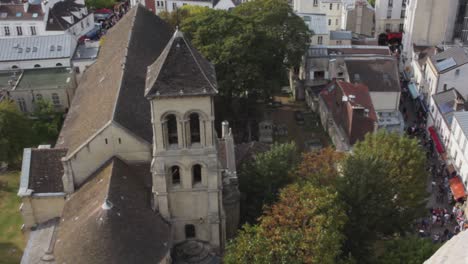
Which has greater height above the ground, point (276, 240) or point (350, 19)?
point (350, 19)

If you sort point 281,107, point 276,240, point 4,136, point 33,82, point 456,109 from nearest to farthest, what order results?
point 276,240, point 4,136, point 456,109, point 33,82, point 281,107

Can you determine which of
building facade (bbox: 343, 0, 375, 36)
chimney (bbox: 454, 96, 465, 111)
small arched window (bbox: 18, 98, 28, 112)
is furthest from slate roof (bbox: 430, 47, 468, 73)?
small arched window (bbox: 18, 98, 28, 112)

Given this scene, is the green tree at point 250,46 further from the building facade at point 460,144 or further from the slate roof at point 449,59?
the building facade at point 460,144

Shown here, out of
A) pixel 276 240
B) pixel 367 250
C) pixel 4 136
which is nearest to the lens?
pixel 276 240

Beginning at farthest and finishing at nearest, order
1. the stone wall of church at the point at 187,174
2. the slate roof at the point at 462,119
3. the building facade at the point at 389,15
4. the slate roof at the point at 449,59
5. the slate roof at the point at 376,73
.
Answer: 1. the building facade at the point at 389,15
2. the slate roof at the point at 449,59
3. the slate roof at the point at 376,73
4. the slate roof at the point at 462,119
5. the stone wall of church at the point at 187,174

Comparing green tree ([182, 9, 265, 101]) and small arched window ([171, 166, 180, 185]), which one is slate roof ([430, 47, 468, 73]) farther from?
small arched window ([171, 166, 180, 185])

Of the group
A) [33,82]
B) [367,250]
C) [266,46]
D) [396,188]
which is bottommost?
[367,250]

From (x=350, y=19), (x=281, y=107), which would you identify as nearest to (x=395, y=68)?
(x=281, y=107)

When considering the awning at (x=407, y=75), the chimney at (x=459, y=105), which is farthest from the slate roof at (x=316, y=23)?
the chimney at (x=459, y=105)

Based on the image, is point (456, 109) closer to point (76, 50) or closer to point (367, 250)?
point (367, 250)
